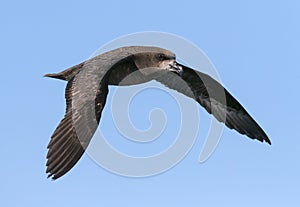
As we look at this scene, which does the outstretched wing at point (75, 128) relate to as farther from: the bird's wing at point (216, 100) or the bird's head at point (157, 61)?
the bird's wing at point (216, 100)

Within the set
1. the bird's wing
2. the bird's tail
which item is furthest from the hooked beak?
the bird's tail

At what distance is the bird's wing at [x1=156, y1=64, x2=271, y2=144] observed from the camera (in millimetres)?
21578

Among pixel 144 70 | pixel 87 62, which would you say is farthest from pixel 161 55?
pixel 87 62

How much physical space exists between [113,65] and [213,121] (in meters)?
4.20

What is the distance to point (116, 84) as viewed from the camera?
64.0ft

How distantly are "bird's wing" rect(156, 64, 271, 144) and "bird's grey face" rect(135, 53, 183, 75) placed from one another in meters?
1.41

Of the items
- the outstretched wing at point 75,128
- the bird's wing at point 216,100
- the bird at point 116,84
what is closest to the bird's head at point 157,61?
the bird at point 116,84

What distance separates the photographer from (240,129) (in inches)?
861

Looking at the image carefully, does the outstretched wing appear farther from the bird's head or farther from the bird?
the bird's head

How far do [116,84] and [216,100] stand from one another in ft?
12.4

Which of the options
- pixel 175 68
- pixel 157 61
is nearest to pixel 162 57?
pixel 157 61

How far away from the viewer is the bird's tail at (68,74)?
19.2 m

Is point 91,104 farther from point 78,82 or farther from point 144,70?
point 144,70

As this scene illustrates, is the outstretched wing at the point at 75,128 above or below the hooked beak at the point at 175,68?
below
